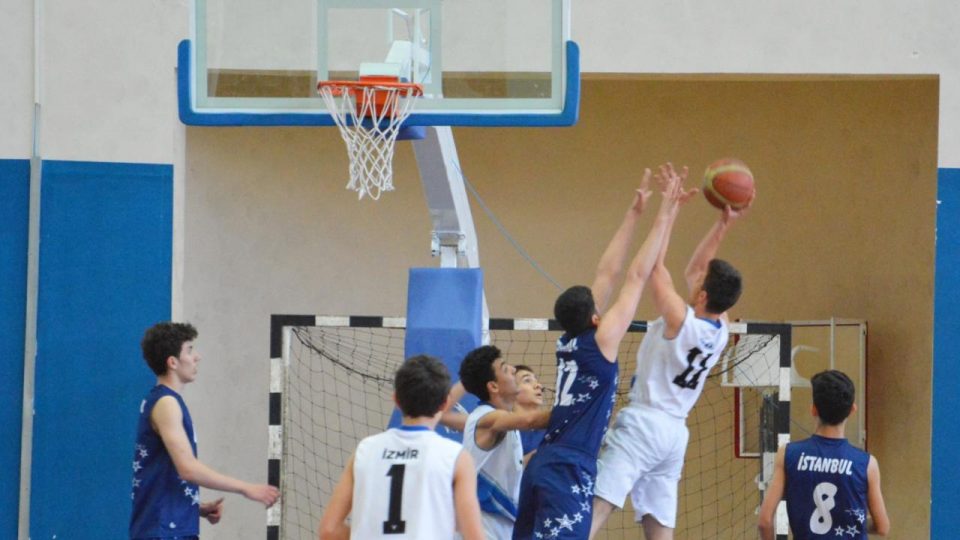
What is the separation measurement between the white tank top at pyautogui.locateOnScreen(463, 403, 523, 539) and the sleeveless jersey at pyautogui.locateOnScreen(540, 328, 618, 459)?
18.8 inches

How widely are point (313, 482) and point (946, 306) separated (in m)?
4.96

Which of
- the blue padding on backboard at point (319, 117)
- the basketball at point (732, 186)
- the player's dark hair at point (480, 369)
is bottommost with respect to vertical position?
the player's dark hair at point (480, 369)

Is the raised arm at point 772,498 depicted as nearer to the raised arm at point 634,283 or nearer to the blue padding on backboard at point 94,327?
the raised arm at point 634,283

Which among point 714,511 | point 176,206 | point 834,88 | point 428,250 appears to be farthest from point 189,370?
point 834,88

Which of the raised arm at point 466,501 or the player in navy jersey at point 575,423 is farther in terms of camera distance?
the player in navy jersey at point 575,423

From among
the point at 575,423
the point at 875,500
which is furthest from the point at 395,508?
the point at 875,500

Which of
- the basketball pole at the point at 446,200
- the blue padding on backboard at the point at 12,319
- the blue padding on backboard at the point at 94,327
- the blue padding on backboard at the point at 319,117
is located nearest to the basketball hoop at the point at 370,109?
the blue padding on backboard at the point at 319,117

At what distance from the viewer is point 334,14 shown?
6.38 metres

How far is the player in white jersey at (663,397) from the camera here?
5.50m

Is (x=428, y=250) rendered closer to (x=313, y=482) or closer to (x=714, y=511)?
(x=313, y=482)

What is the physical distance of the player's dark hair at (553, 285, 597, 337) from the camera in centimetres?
526

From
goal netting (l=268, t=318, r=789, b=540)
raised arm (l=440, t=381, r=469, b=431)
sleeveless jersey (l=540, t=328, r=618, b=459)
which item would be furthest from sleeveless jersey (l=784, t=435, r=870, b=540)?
goal netting (l=268, t=318, r=789, b=540)

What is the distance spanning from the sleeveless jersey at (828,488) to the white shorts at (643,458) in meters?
0.56

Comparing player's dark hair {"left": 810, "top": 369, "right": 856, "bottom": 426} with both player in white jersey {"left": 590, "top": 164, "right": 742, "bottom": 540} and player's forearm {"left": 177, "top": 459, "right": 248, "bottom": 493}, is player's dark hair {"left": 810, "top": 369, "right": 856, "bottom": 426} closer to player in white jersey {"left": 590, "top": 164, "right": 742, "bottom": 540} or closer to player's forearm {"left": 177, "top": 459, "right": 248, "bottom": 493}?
player in white jersey {"left": 590, "top": 164, "right": 742, "bottom": 540}
